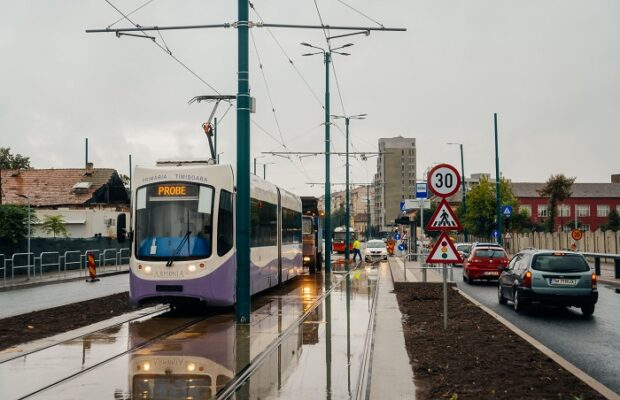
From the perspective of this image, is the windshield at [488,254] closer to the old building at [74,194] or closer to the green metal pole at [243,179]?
the green metal pole at [243,179]

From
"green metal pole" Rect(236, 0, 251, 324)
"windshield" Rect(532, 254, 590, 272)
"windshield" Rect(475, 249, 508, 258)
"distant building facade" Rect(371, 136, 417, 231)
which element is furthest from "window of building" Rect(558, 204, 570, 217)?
"green metal pole" Rect(236, 0, 251, 324)

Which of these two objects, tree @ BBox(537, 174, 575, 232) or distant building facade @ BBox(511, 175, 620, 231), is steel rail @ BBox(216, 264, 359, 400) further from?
distant building facade @ BBox(511, 175, 620, 231)

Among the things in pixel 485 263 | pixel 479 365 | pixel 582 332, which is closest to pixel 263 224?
pixel 582 332

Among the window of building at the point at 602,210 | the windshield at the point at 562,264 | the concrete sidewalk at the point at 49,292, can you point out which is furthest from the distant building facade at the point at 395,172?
the windshield at the point at 562,264

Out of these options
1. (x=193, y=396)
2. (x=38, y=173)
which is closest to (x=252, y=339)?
(x=193, y=396)

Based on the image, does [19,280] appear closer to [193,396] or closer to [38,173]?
[193,396]

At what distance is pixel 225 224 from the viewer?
15602 mm

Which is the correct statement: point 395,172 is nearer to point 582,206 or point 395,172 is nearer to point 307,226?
point 582,206

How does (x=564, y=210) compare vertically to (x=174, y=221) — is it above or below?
above

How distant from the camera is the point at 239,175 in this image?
14.3 meters

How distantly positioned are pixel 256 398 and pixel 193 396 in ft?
2.31

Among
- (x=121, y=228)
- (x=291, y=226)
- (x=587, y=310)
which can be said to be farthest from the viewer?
(x=291, y=226)

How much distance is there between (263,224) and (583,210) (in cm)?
10928

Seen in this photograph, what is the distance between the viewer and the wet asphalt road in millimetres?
10130
